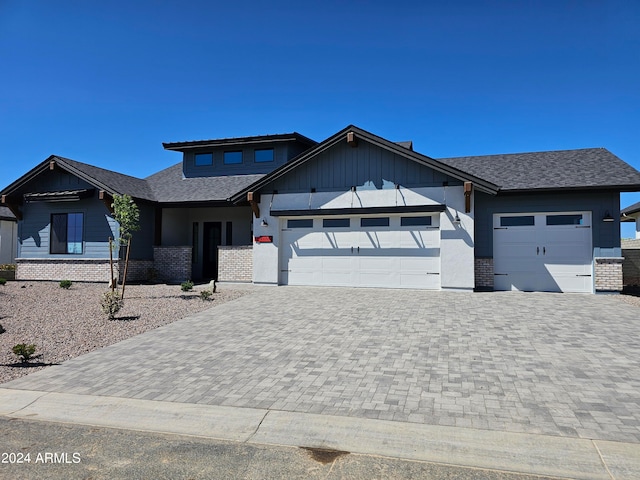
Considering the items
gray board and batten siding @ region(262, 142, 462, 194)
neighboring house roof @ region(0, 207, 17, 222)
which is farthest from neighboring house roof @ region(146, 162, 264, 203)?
neighboring house roof @ region(0, 207, 17, 222)

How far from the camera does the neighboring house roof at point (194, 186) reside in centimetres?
1853

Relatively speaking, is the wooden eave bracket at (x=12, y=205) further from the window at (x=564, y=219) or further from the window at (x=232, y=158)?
the window at (x=564, y=219)

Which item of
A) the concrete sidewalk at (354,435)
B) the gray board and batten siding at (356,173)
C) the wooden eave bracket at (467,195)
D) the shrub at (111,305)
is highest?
the gray board and batten siding at (356,173)

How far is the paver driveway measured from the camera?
15.5ft

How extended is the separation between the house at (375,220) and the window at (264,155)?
3.35 feet

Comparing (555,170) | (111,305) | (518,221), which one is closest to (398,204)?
(518,221)

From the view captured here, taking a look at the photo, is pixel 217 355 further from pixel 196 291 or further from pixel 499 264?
pixel 499 264

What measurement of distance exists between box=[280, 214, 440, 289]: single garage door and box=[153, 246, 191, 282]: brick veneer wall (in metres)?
4.99

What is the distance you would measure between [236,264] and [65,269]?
8.03 m

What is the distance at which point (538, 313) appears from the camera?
33.3 feet

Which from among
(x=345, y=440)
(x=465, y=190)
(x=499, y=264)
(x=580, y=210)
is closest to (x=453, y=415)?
(x=345, y=440)

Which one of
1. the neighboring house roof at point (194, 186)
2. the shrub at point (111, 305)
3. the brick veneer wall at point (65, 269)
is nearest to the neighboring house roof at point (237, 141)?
the neighboring house roof at point (194, 186)

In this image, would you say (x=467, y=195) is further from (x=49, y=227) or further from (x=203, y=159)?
(x=49, y=227)

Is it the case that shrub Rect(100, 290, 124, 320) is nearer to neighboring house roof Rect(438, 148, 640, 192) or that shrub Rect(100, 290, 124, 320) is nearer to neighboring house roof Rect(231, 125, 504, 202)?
neighboring house roof Rect(231, 125, 504, 202)
